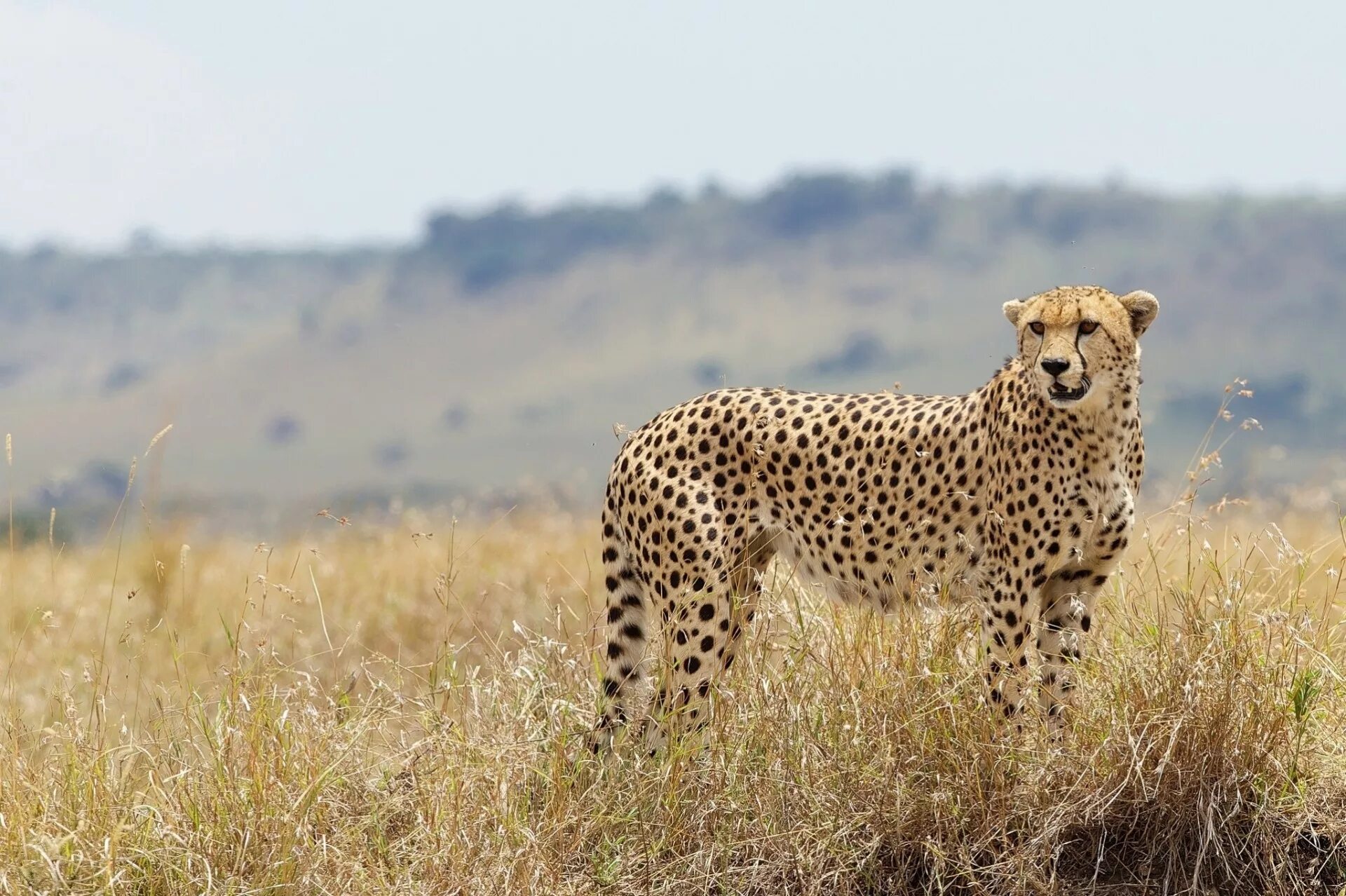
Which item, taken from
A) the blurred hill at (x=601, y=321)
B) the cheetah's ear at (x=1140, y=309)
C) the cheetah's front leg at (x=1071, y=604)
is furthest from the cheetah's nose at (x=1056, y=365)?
the blurred hill at (x=601, y=321)

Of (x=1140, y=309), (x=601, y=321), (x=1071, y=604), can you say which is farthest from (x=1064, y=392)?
(x=601, y=321)

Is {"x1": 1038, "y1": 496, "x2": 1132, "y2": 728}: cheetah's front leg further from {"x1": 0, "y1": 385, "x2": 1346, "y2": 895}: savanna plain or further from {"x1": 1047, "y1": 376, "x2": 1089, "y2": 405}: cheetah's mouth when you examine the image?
{"x1": 1047, "y1": 376, "x2": 1089, "y2": 405}: cheetah's mouth

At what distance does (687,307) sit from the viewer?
419 feet

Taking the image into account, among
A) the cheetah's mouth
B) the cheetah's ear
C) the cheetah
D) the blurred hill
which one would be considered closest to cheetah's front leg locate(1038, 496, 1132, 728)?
the cheetah

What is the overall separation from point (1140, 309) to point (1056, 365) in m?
0.32

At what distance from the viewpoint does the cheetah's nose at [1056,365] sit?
380cm

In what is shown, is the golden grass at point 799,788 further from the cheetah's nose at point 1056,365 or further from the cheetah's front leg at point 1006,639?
the cheetah's nose at point 1056,365

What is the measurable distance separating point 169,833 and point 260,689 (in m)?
0.36

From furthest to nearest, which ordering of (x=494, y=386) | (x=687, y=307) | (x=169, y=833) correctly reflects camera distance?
(x=687, y=307)
(x=494, y=386)
(x=169, y=833)

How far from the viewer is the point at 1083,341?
387 cm

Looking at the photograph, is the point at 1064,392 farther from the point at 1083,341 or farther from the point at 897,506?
the point at 897,506

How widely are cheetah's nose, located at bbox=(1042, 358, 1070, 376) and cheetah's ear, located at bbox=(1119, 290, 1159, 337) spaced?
26cm

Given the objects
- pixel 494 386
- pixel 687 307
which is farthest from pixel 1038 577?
pixel 687 307

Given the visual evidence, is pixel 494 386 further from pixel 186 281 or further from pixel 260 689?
pixel 260 689
